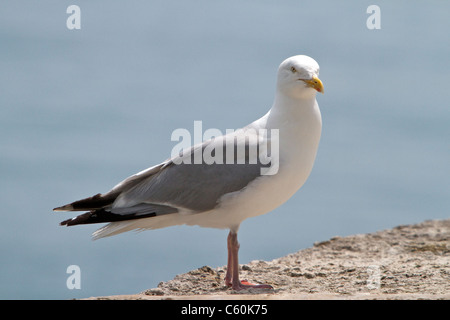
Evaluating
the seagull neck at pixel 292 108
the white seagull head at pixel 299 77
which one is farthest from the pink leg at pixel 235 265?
the white seagull head at pixel 299 77

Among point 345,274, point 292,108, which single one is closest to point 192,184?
point 292,108

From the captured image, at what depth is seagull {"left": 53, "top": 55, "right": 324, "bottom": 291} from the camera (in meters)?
7.19

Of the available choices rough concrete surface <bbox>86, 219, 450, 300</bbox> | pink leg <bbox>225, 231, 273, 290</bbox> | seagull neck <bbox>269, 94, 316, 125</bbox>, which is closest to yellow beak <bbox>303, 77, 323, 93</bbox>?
seagull neck <bbox>269, 94, 316, 125</bbox>

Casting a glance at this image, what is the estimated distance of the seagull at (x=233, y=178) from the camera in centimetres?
719

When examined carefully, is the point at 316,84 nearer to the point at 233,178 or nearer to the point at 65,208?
the point at 233,178

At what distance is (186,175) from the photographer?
7473mm

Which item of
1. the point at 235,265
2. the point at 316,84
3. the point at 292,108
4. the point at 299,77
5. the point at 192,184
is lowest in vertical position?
the point at 235,265

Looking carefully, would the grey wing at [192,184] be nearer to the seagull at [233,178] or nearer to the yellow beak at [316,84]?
the seagull at [233,178]

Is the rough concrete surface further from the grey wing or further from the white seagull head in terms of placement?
the white seagull head

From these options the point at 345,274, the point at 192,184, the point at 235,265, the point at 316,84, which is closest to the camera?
the point at 316,84

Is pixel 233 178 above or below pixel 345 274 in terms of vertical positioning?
above

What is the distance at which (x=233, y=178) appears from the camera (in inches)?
284

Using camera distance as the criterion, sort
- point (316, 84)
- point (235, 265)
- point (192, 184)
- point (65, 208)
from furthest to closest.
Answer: point (65, 208), point (235, 265), point (192, 184), point (316, 84)
